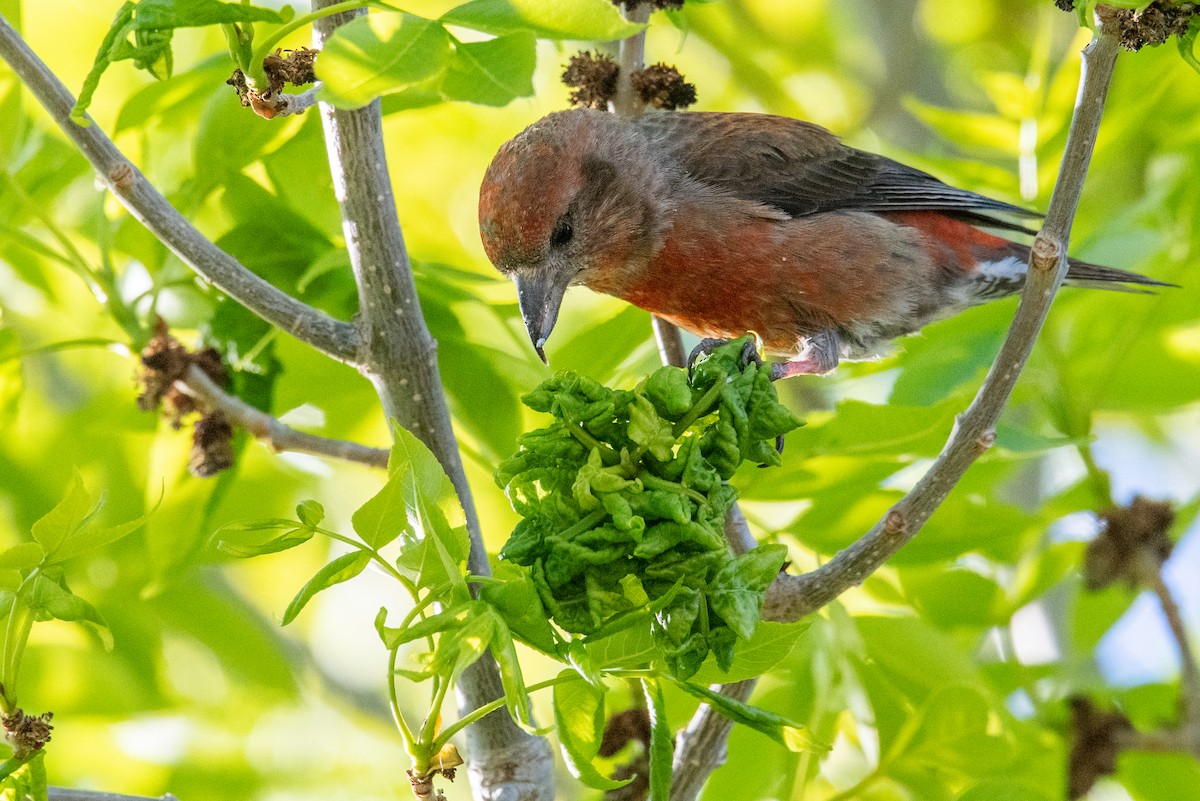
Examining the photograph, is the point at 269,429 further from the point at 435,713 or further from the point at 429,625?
the point at 429,625

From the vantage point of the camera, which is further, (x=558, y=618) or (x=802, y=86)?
(x=802, y=86)

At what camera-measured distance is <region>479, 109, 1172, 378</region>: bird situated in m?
4.18

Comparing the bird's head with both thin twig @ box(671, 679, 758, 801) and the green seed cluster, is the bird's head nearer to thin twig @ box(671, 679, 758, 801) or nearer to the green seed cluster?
thin twig @ box(671, 679, 758, 801)

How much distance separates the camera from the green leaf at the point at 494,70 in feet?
7.55

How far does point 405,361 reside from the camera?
307 centimetres

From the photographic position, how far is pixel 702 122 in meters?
4.91

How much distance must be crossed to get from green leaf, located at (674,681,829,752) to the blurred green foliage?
110 cm

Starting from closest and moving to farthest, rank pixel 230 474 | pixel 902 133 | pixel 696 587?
pixel 696 587 → pixel 230 474 → pixel 902 133

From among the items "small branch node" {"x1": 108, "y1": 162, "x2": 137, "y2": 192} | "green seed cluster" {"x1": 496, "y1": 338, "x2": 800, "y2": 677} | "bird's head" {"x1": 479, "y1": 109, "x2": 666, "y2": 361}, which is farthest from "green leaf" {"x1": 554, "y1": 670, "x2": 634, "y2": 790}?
"bird's head" {"x1": 479, "y1": 109, "x2": 666, "y2": 361}

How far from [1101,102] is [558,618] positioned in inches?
61.5

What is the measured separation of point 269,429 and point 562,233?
1.27 m

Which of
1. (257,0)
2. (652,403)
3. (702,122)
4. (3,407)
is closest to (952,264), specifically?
(702,122)

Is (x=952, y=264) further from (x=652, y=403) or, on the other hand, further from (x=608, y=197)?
(x=652, y=403)

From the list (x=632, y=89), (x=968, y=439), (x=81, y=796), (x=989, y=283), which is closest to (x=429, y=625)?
(x=81, y=796)
